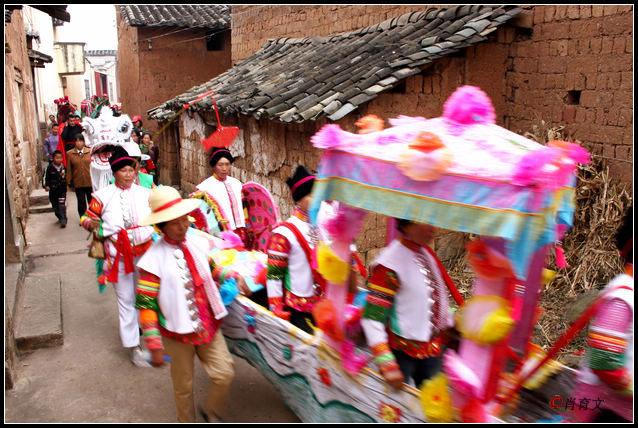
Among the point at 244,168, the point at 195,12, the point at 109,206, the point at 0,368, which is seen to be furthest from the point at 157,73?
the point at 0,368

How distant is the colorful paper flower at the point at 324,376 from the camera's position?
3190 millimetres

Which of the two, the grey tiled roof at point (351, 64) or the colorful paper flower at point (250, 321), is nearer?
the colorful paper flower at point (250, 321)

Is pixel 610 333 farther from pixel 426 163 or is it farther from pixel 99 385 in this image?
pixel 99 385

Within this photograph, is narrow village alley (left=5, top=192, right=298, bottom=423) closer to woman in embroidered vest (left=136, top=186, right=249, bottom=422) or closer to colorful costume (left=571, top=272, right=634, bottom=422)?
woman in embroidered vest (left=136, top=186, right=249, bottom=422)

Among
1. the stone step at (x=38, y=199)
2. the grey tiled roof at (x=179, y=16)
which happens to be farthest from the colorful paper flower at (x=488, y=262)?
the grey tiled roof at (x=179, y=16)

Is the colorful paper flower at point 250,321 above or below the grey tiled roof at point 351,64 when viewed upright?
below

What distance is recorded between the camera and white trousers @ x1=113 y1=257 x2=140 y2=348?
5.19 metres

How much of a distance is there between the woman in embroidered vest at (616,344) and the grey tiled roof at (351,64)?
4.25 metres

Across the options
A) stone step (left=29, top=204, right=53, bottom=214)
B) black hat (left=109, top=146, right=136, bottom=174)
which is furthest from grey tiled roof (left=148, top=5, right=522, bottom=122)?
stone step (left=29, top=204, right=53, bottom=214)

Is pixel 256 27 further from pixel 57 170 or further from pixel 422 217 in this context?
pixel 422 217

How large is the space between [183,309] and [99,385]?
1.92 meters

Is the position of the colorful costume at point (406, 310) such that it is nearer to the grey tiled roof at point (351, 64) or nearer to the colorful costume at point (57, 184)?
the grey tiled roof at point (351, 64)

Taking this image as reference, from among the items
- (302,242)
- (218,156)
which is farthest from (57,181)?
(302,242)

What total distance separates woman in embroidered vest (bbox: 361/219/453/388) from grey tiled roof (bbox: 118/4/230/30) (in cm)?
1512
